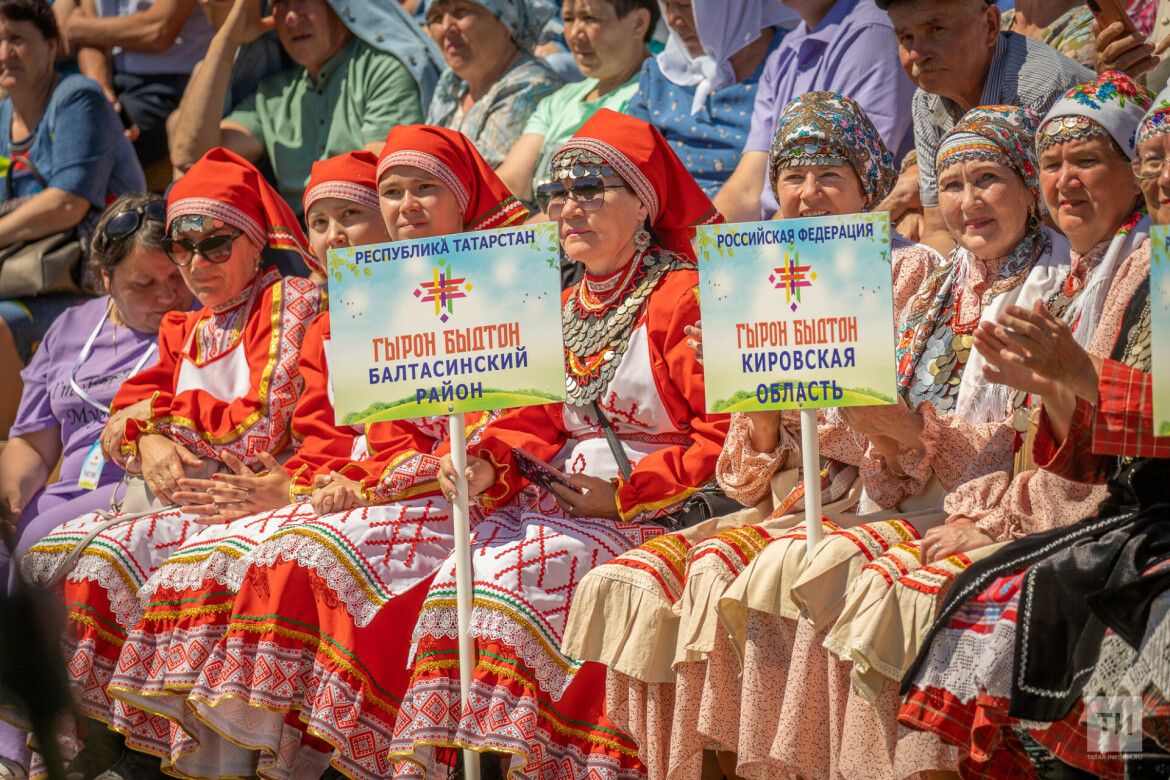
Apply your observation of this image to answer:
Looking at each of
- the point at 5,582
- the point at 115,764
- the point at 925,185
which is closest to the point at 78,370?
the point at 115,764

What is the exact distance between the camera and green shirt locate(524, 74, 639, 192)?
7453mm

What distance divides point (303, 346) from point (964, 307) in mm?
2438

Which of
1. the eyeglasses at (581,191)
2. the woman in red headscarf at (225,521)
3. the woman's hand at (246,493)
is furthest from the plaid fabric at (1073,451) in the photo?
the woman's hand at (246,493)

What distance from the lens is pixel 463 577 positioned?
15.8ft

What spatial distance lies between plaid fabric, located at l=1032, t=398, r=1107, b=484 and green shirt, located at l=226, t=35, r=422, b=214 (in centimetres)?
474

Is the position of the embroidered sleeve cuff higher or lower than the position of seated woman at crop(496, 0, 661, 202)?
lower

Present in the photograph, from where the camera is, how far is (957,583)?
3957mm

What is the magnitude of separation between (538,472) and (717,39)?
8.74ft

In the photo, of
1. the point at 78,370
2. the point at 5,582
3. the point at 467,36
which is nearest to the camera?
the point at 5,582

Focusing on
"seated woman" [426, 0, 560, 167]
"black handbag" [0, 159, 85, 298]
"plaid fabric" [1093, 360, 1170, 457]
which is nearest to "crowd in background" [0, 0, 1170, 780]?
"plaid fabric" [1093, 360, 1170, 457]

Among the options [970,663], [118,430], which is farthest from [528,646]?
[118,430]

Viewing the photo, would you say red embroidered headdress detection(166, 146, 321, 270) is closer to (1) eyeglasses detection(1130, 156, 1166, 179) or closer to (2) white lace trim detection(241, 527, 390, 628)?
(2) white lace trim detection(241, 527, 390, 628)

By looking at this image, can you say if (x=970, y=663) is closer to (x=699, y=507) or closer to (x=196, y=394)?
(x=699, y=507)

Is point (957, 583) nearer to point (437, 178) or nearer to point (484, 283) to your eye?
point (484, 283)
